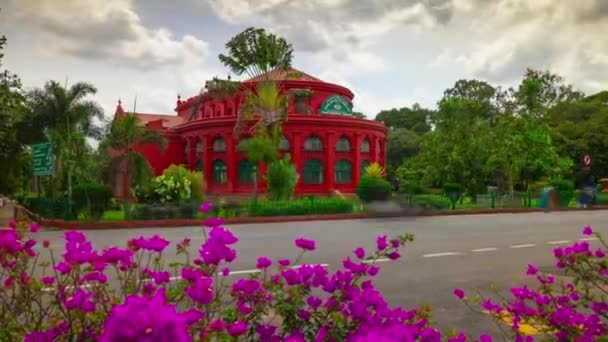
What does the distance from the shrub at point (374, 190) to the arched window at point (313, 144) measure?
1143 cm

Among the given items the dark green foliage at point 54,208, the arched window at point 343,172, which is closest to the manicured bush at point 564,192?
the arched window at point 343,172

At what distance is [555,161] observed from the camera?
114 feet

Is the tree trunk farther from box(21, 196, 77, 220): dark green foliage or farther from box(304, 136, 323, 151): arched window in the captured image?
box(304, 136, 323, 151): arched window

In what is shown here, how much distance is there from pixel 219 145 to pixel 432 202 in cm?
1656

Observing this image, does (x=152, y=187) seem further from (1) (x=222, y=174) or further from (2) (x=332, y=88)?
(2) (x=332, y=88)

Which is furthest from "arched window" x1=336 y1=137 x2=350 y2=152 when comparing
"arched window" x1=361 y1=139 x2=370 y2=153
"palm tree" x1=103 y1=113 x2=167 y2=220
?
"palm tree" x1=103 y1=113 x2=167 y2=220

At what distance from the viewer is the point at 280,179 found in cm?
2275

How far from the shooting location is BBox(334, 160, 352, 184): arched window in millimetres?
34281

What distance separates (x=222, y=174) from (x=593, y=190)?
2367 centimetres

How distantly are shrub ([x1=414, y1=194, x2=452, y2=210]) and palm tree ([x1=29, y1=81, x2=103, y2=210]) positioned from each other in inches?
625

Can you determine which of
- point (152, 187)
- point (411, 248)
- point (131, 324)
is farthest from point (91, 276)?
point (152, 187)

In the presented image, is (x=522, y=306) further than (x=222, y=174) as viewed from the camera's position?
No

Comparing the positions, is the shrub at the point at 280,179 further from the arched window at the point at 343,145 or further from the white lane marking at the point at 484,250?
the white lane marking at the point at 484,250

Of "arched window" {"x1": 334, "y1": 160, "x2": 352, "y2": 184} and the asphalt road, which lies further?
"arched window" {"x1": 334, "y1": 160, "x2": 352, "y2": 184}
